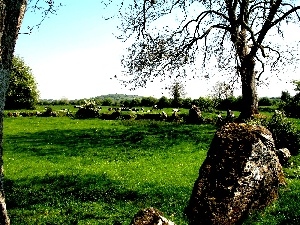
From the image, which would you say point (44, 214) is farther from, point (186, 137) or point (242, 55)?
point (242, 55)

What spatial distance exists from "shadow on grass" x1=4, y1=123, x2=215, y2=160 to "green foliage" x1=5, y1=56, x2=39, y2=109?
1697 inches

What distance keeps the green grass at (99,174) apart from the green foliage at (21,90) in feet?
149

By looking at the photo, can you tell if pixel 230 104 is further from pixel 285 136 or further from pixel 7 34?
pixel 7 34

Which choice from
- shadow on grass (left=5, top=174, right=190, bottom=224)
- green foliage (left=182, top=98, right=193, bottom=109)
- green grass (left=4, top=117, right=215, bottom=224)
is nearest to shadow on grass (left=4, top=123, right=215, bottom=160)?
green grass (left=4, top=117, right=215, bottom=224)

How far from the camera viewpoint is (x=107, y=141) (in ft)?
89.8

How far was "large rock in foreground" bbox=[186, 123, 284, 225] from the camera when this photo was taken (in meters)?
10.1

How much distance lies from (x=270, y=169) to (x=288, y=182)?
3363 mm

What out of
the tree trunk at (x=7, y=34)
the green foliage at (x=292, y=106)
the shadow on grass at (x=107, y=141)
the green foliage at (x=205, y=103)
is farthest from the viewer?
the green foliage at (x=205, y=103)

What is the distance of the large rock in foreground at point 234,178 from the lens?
10062mm

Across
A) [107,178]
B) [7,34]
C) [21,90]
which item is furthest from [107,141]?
[21,90]

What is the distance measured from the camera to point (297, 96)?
153 ft

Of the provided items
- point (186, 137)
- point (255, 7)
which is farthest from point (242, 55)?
point (186, 137)

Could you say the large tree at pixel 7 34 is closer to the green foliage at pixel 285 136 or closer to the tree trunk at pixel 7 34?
the tree trunk at pixel 7 34

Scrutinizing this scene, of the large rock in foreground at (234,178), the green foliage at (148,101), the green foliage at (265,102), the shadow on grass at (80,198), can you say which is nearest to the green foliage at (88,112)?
the green foliage at (148,101)
